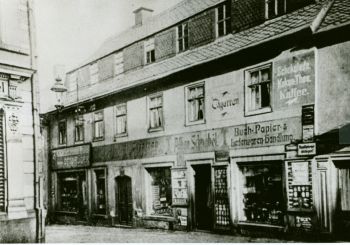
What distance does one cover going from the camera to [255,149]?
250 inches

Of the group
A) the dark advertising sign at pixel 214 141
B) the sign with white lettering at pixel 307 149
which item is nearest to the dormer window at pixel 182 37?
the dark advertising sign at pixel 214 141

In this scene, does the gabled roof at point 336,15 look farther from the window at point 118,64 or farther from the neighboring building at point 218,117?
the window at point 118,64

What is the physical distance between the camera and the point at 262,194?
21.4 ft

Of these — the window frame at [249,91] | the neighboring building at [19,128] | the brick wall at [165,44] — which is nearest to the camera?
the window frame at [249,91]

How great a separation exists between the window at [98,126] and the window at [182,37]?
1.98m

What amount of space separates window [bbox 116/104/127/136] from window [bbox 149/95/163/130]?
1.89 feet

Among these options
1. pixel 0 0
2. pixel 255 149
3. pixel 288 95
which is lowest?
pixel 255 149

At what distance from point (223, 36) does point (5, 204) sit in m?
4.04

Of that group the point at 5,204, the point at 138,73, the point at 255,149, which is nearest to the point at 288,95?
the point at 255,149

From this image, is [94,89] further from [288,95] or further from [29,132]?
[288,95]

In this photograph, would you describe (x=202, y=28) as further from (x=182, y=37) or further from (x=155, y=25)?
(x=155, y=25)

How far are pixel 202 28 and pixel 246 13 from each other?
0.75 metres

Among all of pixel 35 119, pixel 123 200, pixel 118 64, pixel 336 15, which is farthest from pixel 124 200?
pixel 336 15

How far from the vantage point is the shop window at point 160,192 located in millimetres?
7328
